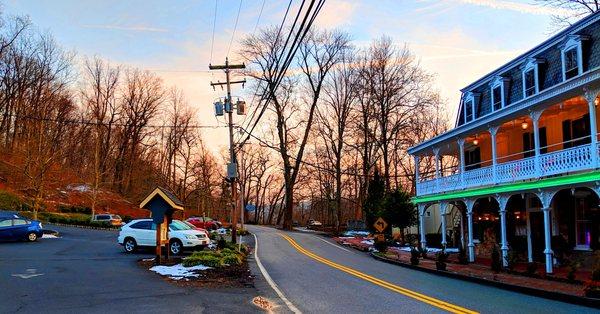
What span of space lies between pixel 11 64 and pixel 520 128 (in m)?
54.6

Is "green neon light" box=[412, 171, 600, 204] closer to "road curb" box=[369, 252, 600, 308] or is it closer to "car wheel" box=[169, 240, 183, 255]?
"road curb" box=[369, 252, 600, 308]

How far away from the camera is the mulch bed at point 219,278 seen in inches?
574

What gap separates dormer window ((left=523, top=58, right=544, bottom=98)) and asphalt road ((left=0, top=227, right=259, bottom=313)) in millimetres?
16483

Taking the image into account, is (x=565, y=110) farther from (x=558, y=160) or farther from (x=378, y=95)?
(x=378, y=95)

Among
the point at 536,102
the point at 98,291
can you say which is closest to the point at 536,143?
the point at 536,102

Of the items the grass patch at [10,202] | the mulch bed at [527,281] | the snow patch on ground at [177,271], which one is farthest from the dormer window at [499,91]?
the grass patch at [10,202]

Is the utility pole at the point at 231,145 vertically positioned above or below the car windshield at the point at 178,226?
above

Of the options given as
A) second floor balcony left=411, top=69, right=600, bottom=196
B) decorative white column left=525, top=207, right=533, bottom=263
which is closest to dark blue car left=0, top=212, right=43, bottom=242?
second floor balcony left=411, top=69, right=600, bottom=196

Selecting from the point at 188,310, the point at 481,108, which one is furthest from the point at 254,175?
the point at 188,310

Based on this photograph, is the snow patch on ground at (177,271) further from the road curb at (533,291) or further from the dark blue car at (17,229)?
the dark blue car at (17,229)

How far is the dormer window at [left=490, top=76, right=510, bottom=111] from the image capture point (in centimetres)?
2655

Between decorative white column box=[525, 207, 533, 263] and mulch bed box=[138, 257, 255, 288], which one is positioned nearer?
mulch bed box=[138, 257, 255, 288]

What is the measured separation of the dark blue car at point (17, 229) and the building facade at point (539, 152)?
22788mm

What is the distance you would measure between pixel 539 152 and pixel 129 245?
18180 mm
